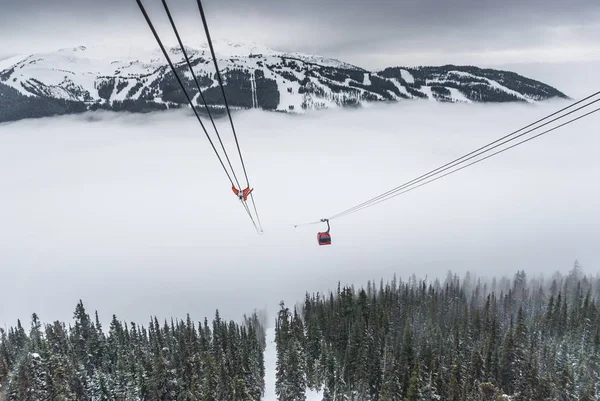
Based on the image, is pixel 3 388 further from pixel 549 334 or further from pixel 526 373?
pixel 549 334

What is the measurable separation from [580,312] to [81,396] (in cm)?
11787

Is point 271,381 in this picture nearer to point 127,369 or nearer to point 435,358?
point 127,369

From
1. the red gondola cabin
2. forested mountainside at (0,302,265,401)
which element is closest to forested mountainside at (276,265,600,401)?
forested mountainside at (0,302,265,401)

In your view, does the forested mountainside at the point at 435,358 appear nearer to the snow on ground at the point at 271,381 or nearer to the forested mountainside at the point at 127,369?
the snow on ground at the point at 271,381

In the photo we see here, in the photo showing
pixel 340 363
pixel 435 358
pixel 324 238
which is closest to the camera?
pixel 324 238

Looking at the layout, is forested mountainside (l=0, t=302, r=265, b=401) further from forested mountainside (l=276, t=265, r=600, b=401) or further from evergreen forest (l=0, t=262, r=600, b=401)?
forested mountainside (l=276, t=265, r=600, b=401)

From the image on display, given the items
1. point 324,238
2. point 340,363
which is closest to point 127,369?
point 340,363

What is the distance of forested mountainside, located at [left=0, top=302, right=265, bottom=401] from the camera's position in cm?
5825

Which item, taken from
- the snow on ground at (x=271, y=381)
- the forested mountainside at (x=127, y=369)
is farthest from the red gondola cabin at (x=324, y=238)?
the snow on ground at (x=271, y=381)

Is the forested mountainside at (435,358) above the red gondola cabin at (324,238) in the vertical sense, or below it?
below

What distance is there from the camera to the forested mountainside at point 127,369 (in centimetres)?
5825

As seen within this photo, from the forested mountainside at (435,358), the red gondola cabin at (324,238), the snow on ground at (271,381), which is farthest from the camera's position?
the snow on ground at (271,381)

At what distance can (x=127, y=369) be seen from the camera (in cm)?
6706

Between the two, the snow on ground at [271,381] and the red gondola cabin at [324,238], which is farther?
the snow on ground at [271,381]
